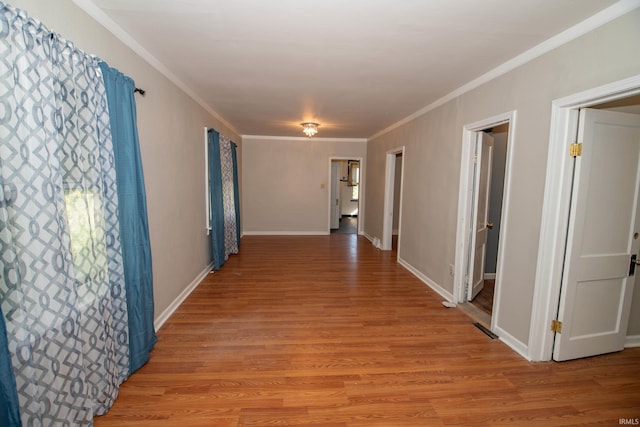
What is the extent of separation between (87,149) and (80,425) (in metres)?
1.48

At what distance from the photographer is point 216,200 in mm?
4414

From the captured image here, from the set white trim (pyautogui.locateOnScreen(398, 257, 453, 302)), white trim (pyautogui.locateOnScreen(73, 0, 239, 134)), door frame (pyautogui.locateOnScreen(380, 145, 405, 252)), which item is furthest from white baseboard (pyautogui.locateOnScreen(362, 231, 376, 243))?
white trim (pyautogui.locateOnScreen(73, 0, 239, 134))

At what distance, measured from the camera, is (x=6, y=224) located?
1173 mm

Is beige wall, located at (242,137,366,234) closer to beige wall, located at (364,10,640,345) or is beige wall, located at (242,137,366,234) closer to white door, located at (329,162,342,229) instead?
white door, located at (329,162,342,229)

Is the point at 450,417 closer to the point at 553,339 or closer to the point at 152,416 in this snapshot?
the point at 553,339

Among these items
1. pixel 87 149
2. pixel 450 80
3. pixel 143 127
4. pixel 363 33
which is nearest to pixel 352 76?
pixel 363 33

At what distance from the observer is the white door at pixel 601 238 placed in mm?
2100

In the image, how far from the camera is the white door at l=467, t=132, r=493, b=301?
323cm

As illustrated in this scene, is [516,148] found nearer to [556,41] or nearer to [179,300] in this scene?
[556,41]

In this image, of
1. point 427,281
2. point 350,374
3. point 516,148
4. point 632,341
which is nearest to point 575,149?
point 516,148

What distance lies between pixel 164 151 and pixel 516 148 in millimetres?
3233

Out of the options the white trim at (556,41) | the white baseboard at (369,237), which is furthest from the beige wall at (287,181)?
the white trim at (556,41)

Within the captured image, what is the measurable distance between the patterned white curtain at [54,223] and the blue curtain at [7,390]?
0.06 metres

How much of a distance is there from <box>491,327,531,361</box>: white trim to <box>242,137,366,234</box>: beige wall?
5.15 metres
